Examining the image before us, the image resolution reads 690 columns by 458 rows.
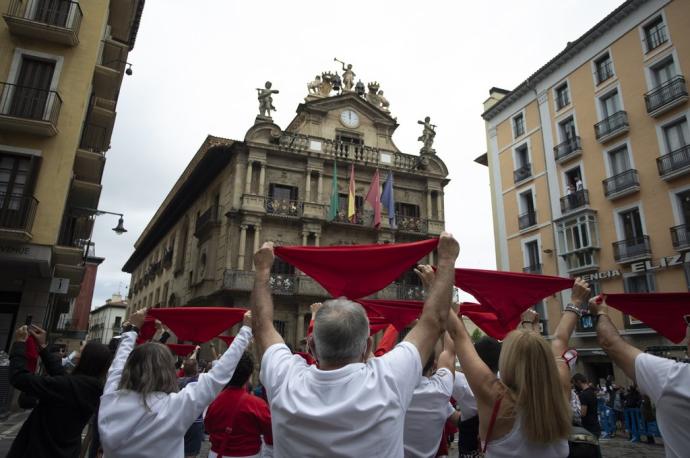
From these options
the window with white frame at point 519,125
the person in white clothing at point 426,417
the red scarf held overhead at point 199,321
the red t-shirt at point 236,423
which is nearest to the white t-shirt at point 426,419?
the person in white clothing at point 426,417

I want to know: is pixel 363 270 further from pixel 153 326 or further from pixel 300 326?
pixel 300 326

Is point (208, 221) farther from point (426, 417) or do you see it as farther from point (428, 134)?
point (426, 417)

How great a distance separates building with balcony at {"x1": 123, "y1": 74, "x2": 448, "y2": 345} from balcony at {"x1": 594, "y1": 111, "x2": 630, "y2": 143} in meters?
9.28

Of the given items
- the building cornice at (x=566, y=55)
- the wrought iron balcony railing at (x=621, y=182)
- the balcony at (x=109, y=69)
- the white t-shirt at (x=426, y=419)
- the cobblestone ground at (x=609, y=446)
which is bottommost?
the cobblestone ground at (x=609, y=446)

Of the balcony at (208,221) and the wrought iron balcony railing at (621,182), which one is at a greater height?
the wrought iron balcony railing at (621,182)

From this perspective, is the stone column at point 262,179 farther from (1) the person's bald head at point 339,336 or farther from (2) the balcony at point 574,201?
(1) the person's bald head at point 339,336

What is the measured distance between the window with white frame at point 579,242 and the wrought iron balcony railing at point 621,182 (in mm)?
1625

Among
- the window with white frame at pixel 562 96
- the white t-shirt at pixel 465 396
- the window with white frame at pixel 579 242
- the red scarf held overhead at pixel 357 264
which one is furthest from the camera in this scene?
the window with white frame at pixel 562 96

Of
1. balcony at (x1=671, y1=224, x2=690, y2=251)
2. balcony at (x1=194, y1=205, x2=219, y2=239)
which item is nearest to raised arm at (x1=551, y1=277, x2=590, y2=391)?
balcony at (x1=671, y1=224, x2=690, y2=251)

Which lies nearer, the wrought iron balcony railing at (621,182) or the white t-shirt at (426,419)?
the white t-shirt at (426,419)

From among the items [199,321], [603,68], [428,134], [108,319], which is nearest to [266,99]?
[428,134]

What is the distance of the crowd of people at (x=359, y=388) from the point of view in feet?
6.34

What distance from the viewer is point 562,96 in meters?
27.4

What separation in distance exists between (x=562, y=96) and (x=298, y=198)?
57.6 feet
